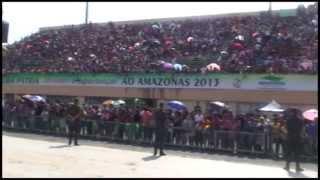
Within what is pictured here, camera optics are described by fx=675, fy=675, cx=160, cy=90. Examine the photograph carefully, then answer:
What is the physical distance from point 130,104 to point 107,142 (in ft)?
36.3

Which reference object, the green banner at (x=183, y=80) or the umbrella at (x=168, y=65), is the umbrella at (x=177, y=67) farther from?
the green banner at (x=183, y=80)

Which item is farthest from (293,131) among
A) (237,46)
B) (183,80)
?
(237,46)

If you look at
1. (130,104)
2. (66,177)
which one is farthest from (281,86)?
(66,177)

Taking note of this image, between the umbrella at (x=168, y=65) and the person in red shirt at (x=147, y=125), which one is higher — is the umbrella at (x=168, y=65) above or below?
above

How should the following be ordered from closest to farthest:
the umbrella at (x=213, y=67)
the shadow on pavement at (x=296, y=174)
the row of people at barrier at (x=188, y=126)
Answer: the shadow on pavement at (x=296, y=174) < the row of people at barrier at (x=188, y=126) < the umbrella at (x=213, y=67)

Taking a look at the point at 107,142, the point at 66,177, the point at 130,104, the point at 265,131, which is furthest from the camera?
the point at 130,104

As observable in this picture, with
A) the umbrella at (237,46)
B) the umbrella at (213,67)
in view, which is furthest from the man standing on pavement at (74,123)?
the umbrella at (237,46)

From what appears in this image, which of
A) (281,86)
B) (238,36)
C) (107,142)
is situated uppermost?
(238,36)

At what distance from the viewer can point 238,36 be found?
35.7 meters

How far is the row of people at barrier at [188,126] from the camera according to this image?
20094 mm

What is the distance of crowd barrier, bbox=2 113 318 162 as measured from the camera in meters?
20.0

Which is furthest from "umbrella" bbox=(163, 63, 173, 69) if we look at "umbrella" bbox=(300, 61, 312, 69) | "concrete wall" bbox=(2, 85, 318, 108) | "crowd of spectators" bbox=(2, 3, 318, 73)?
"umbrella" bbox=(300, 61, 312, 69)

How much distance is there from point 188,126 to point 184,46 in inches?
619

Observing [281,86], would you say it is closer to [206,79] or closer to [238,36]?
[206,79]
